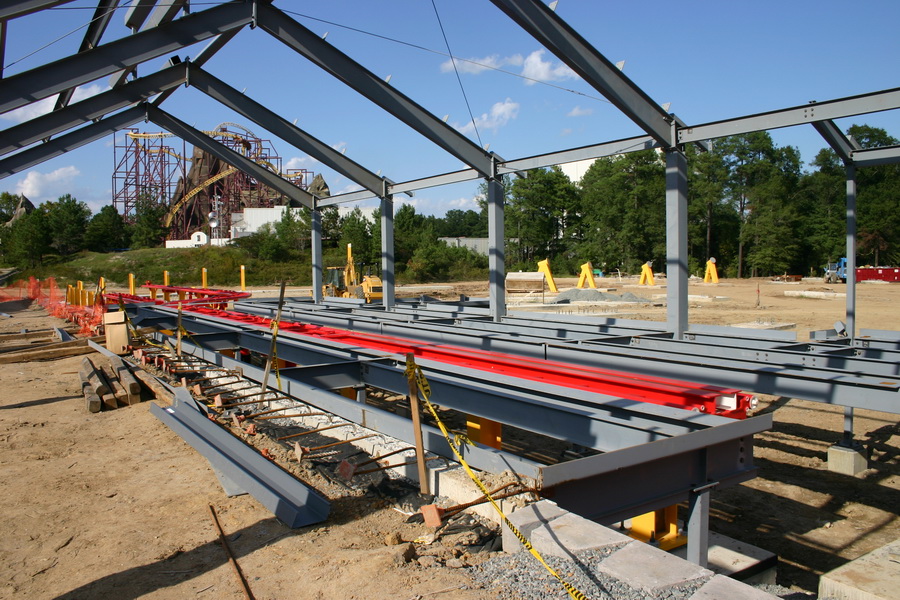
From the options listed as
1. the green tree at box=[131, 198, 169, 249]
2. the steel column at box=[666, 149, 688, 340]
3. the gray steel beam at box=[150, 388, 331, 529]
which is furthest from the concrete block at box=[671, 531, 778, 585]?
the green tree at box=[131, 198, 169, 249]

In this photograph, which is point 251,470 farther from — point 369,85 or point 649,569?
point 369,85

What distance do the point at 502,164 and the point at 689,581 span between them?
354 inches

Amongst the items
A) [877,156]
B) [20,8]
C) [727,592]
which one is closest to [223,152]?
[20,8]

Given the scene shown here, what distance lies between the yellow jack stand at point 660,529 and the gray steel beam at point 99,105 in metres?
11.2

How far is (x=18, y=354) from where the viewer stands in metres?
13.6

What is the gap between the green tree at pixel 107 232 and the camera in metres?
61.8

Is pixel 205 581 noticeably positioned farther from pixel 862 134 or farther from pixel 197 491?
pixel 862 134

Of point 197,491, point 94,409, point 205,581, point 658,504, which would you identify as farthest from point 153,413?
point 658,504

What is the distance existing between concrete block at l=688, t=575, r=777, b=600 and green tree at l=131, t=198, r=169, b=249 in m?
68.2

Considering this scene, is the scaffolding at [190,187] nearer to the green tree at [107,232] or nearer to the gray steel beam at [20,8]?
the green tree at [107,232]

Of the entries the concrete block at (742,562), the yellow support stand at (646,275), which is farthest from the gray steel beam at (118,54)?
the yellow support stand at (646,275)

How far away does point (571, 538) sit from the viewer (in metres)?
2.93

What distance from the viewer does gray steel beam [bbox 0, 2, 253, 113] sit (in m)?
8.61

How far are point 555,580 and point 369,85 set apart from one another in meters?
8.78
